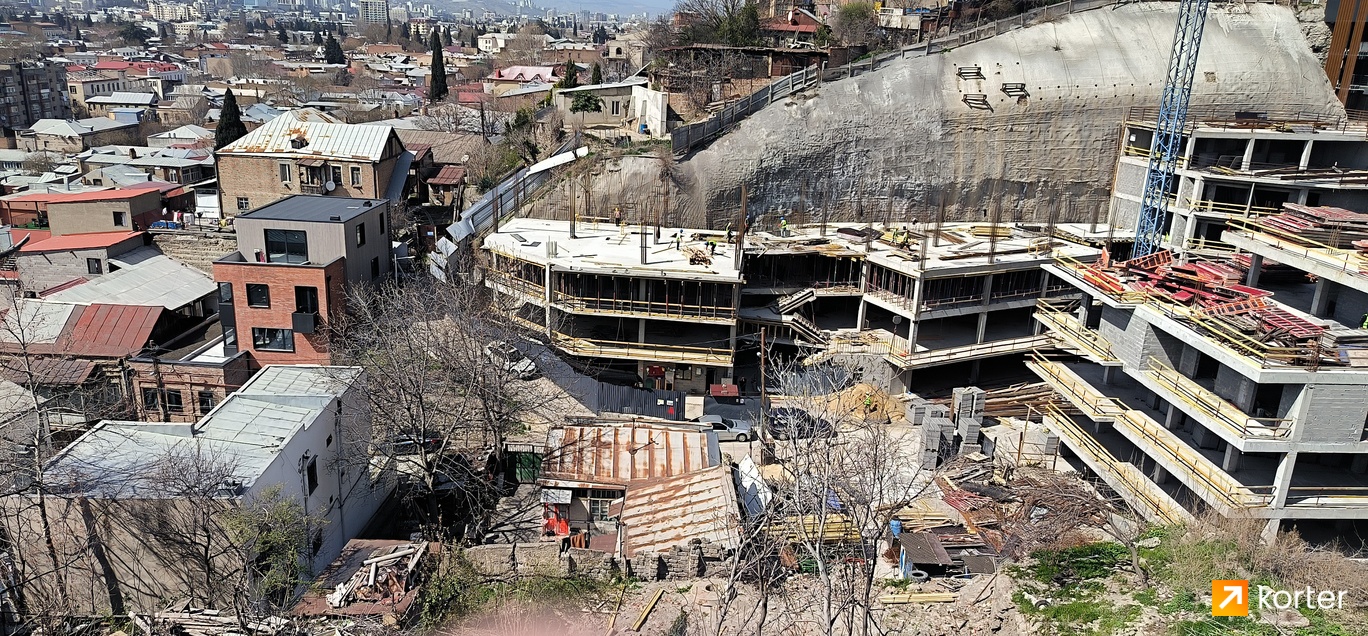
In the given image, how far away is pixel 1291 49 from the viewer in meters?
50.2

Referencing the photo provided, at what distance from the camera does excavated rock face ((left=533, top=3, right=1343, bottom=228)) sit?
45.8 meters

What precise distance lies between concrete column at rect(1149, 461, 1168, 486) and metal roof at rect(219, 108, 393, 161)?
43.1 m

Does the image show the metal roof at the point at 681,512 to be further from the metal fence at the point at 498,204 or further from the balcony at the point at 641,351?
the metal fence at the point at 498,204

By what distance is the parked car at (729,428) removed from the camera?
35.8 meters

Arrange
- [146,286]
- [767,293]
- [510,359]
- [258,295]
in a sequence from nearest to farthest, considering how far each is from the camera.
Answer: [258,295] → [510,359] → [146,286] → [767,293]

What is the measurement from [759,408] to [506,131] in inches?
1273

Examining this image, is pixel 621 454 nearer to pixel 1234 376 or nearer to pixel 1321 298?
pixel 1234 376

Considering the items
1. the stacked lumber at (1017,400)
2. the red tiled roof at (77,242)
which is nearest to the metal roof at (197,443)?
the red tiled roof at (77,242)

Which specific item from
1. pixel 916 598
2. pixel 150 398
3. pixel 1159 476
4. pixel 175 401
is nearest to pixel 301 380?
pixel 175 401

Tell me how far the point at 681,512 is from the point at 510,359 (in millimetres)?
12646

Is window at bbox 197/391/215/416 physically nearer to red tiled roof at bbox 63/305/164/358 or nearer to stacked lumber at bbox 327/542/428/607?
red tiled roof at bbox 63/305/164/358

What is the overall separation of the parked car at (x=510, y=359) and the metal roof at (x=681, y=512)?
27.1 feet

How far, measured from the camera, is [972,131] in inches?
1873

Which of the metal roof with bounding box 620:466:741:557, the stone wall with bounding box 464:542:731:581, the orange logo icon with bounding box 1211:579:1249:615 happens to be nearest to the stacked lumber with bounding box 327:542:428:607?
the stone wall with bounding box 464:542:731:581
